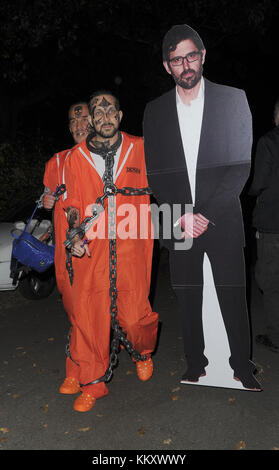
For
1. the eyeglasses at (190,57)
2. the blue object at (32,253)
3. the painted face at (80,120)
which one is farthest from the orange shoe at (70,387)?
the eyeglasses at (190,57)

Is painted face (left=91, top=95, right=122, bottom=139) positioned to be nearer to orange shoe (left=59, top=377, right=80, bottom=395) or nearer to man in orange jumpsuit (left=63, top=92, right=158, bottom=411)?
man in orange jumpsuit (left=63, top=92, right=158, bottom=411)

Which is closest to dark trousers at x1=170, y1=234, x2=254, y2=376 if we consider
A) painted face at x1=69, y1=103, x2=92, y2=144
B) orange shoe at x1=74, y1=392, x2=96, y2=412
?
orange shoe at x1=74, y1=392, x2=96, y2=412

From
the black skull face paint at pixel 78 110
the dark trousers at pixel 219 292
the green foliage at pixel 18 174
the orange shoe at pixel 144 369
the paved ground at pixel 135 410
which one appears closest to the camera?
the paved ground at pixel 135 410

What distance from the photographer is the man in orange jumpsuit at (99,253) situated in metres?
3.86

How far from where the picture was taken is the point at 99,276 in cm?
389

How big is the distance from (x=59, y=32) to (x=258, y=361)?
262 inches

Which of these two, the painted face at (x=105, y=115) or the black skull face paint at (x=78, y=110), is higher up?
the black skull face paint at (x=78, y=110)

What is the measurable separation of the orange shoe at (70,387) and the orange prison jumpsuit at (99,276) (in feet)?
0.86

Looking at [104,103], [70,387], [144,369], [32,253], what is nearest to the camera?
[104,103]

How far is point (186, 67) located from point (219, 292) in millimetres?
1569

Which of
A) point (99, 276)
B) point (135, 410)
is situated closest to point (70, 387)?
point (135, 410)

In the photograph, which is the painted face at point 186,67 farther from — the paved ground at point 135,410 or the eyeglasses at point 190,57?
the paved ground at point 135,410

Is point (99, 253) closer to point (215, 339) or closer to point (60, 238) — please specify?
point (60, 238)

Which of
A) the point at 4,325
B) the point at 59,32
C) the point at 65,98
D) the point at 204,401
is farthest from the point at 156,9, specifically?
the point at 65,98
